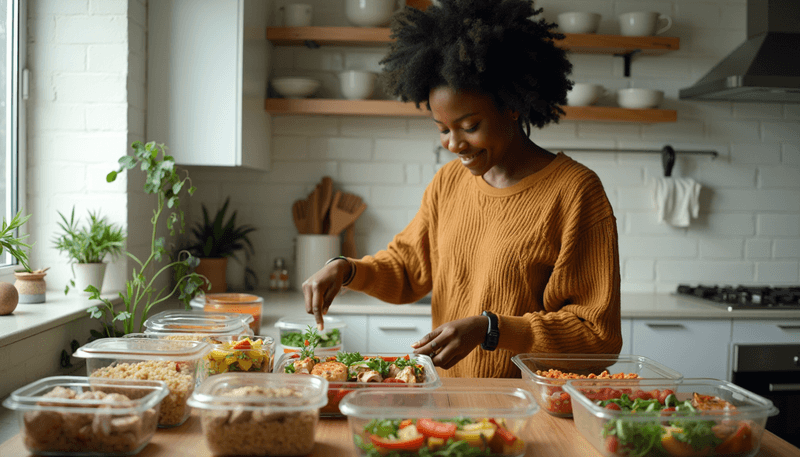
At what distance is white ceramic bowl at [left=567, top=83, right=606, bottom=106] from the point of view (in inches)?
111

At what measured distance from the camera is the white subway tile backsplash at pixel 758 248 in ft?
10.1

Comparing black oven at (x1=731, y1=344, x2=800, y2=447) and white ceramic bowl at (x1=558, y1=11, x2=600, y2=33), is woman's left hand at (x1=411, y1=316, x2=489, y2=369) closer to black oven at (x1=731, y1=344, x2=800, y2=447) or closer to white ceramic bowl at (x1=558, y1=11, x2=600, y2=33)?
black oven at (x1=731, y1=344, x2=800, y2=447)

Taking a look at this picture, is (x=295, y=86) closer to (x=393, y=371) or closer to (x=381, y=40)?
(x=381, y=40)

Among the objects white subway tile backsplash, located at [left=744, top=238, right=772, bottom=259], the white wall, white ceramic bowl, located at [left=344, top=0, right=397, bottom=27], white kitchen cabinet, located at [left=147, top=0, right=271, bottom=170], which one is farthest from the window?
white subway tile backsplash, located at [left=744, top=238, right=772, bottom=259]

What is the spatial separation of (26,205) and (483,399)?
68.2 inches

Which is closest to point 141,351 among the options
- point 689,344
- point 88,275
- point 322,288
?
point 322,288

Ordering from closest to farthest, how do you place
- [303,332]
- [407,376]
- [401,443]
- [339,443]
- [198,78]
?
[401,443], [339,443], [407,376], [303,332], [198,78]

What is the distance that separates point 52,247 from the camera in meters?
2.01

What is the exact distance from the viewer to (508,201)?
5.00 ft

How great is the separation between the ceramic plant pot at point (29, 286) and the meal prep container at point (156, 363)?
834mm

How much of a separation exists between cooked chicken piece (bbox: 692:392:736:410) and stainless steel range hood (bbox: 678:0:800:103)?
1.94 meters

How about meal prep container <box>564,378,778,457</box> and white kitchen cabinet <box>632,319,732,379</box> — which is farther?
white kitchen cabinet <box>632,319,732,379</box>

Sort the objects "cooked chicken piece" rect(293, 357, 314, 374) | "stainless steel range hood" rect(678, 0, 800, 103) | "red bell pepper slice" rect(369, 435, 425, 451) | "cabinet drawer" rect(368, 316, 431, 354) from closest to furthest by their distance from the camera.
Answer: "red bell pepper slice" rect(369, 435, 425, 451), "cooked chicken piece" rect(293, 357, 314, 374), "cabinet drawer" rect(368, 316, 431, 354), "stainless steel range hood" rect(678, 0, 800, 103)

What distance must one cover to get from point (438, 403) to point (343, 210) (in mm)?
2053
